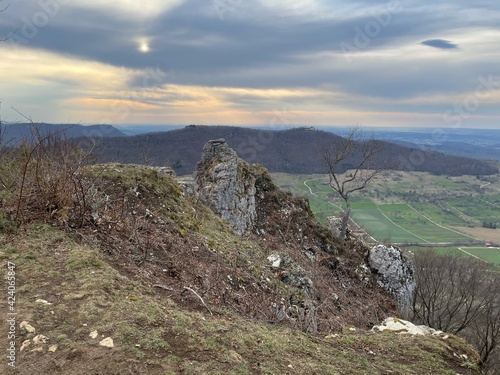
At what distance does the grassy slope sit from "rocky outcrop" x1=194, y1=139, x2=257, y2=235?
40.7 feet

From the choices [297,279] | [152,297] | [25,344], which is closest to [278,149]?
[297,279]

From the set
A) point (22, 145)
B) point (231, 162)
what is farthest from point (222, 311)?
point (231, 162)

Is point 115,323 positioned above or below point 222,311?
above

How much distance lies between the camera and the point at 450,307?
1057 inches

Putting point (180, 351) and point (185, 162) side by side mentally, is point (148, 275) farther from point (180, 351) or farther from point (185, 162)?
point (185, 162)

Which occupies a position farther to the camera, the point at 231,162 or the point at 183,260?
the point at 231,162

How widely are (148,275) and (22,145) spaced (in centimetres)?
686

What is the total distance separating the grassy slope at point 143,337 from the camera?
15.0 feet

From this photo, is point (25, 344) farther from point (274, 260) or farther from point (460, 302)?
point (460, 302)

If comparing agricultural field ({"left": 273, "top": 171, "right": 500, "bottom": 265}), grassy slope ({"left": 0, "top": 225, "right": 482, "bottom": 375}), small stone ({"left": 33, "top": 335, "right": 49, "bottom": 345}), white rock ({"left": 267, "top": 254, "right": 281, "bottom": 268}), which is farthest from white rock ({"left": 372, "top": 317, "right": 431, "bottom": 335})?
agricultural field ({"left": 273, "top": 171, "right": 500, "bottom": 265})

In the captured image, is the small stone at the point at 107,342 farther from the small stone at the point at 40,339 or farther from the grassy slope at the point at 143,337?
the small stone at the point at 40,339

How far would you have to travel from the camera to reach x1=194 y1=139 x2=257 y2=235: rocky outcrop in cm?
2015

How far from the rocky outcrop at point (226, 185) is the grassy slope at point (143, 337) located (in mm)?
12392

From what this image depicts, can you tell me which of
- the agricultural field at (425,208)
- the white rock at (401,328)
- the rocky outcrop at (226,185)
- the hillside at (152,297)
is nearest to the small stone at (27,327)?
the hillside at (152,297)
